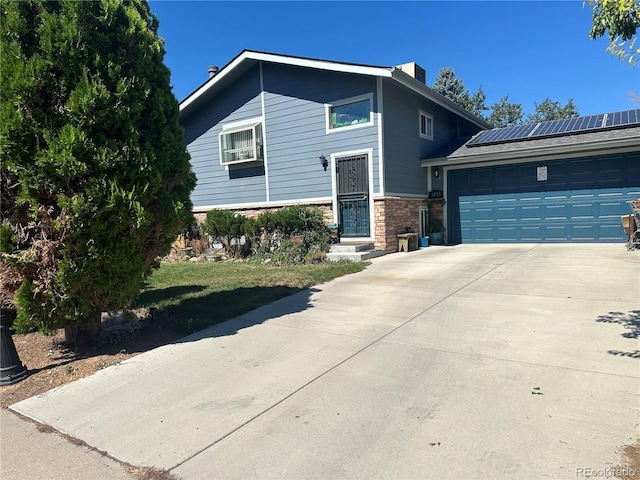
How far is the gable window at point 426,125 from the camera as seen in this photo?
13648mm

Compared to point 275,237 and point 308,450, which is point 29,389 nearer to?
point 308,450

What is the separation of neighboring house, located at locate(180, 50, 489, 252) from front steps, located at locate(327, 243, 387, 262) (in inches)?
17.5

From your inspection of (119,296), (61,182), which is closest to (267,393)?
(119,296)

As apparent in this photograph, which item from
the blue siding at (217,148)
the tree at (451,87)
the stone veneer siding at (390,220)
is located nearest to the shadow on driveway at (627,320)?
the stone veneer siding at (390,220)

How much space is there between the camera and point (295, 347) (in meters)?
4.22

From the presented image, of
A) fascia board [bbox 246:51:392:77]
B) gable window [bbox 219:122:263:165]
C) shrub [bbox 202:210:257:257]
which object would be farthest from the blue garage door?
shrub [bbox 202:210:257:257]

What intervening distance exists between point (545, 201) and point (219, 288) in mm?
10079

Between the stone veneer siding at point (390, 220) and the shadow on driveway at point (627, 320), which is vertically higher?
the stone veneer siding at point (390, 220)

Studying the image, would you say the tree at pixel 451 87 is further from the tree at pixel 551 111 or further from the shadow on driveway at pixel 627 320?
the shadow on driveway at pixel 627 320

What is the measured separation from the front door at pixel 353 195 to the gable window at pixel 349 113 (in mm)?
1013

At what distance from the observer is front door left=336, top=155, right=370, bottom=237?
11.7 metres

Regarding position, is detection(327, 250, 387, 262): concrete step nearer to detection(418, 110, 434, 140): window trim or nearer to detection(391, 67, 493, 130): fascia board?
detection(391, 67, 493, 130): fascia board

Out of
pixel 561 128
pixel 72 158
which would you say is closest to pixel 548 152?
pixel 561 128

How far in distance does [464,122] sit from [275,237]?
997 cm
